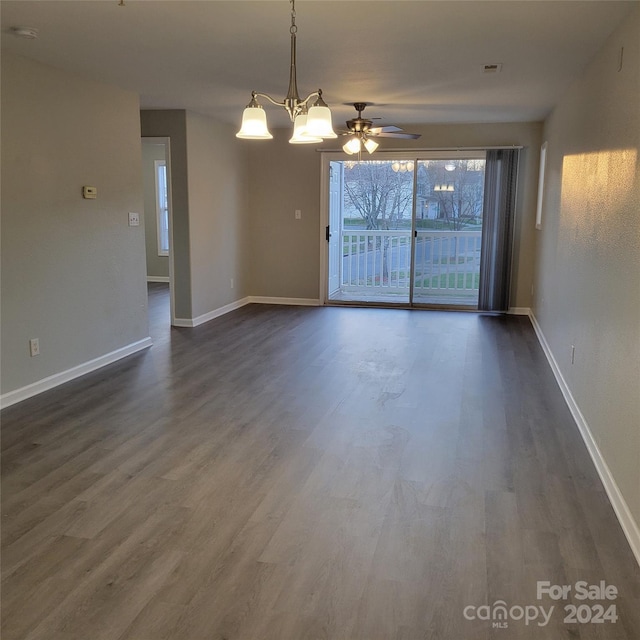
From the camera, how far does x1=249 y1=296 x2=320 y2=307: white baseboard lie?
8125 millimetres

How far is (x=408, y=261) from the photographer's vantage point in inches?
326

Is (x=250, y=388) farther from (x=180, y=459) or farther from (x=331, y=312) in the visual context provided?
(x=331, y=312)

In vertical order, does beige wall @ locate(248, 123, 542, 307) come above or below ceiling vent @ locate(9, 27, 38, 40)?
below

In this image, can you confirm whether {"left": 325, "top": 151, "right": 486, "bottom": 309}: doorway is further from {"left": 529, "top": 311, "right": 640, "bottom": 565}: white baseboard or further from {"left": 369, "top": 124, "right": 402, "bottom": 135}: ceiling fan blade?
{"left": 529, "top": 311, "right": 640, "bottom": 565}: white baseboard

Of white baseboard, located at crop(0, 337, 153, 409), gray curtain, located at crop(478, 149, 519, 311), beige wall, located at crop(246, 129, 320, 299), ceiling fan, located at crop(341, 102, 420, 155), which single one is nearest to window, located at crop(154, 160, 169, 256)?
beige wall, located at crop(246, 129, 320, 299)

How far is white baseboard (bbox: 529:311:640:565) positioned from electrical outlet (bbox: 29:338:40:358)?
3698 mm

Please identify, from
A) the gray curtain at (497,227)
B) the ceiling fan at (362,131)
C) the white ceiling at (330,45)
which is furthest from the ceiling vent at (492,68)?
the gray curtain at (497,227)

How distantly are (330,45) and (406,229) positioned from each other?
4.82 meters

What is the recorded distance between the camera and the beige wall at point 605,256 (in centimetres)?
262

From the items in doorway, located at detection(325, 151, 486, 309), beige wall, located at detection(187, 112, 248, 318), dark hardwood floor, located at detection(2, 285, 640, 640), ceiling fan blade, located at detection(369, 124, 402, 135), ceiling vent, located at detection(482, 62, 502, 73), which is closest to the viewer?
dark hardwood floor, located at detection(2, 285, 640, 640)

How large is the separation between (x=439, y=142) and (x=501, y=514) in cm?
569

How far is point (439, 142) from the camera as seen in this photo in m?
7.35

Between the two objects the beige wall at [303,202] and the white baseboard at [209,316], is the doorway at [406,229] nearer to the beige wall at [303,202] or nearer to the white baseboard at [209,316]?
the beige wall at [303,202]

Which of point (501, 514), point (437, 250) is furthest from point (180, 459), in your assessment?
point (437, 250)
